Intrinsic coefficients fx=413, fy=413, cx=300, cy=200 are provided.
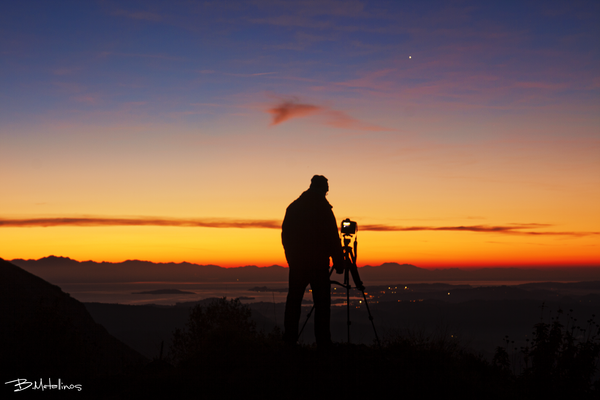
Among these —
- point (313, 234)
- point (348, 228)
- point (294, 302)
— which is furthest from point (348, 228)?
point (294, 302)

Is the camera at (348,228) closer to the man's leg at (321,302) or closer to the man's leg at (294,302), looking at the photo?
the man's leg at (321,302)

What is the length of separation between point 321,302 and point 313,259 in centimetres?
77

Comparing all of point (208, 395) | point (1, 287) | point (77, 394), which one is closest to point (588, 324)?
point (208, 395)

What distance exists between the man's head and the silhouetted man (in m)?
0.24

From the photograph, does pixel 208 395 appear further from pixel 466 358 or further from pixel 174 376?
pixel 466 358

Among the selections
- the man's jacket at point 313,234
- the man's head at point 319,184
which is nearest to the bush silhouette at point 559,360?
the man's jacket at point 313,234

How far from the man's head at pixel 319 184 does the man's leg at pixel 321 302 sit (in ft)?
4.78

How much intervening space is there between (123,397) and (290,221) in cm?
388

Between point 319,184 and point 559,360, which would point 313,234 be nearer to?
point 319,184

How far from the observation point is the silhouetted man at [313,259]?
7352mm

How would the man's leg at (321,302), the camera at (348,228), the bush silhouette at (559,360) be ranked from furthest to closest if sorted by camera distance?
1. the camera at (348,228)
2. the man's leg at (321,302)
3. the bush silhouette at (559,360)

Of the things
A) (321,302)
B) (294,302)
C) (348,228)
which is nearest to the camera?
(321,302)

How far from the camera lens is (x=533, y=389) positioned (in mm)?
7051

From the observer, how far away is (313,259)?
738cm
